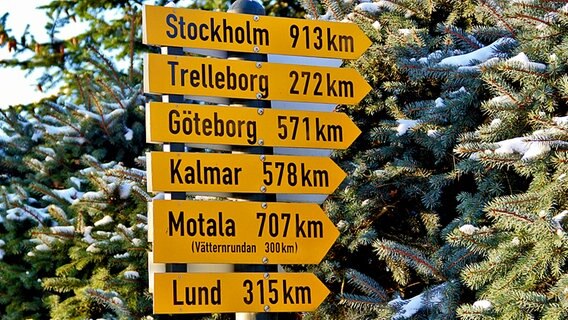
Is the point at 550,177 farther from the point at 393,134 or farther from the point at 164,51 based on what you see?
the point at 164,51

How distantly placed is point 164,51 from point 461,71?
5.30ft

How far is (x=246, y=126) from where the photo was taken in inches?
190

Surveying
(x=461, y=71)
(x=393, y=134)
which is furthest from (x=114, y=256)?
(x=461, y=71)

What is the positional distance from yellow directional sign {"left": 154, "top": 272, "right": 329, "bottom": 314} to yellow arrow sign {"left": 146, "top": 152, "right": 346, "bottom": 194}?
1.34 ft

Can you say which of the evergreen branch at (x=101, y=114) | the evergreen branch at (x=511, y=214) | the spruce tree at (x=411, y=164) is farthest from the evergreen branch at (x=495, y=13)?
the evergreen branch at (x=101, y=114)

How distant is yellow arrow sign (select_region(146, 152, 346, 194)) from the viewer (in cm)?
461

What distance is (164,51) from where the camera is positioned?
4.77 metres

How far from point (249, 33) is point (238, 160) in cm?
64

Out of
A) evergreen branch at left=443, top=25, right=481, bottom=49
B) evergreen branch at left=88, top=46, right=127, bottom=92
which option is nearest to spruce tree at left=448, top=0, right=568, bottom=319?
evergreen branch at left=443, top=25, right=481, bottom=49

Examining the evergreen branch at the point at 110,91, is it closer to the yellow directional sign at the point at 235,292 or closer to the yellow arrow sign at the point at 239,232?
the yellow arrow sign at the point at 239,232

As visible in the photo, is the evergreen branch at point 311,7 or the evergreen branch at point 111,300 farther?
the evergreen branch at point 311,7

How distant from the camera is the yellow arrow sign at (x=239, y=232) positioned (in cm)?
457

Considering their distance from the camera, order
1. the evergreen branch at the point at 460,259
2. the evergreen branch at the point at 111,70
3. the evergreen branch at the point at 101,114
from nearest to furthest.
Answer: the evergreen branch at the point at 460,259, the evergreen branch at the point at 101,114, the evergreen branch at the point at 111,70

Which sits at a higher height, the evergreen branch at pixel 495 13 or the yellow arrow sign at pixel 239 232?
the evergreen branch at pixel 495 13
